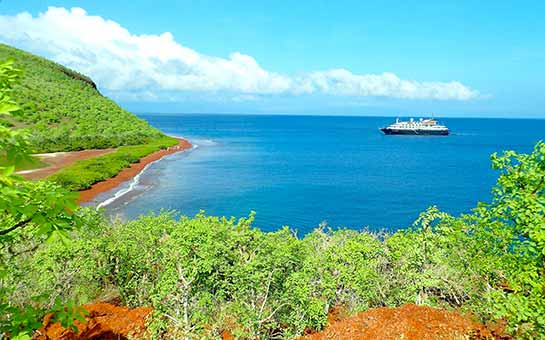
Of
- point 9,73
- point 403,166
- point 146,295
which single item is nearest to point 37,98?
point 403,166

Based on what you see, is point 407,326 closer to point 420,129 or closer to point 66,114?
point 66,114

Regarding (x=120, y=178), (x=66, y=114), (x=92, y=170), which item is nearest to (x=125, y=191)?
(x=120, y=178)

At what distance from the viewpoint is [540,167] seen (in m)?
8.89

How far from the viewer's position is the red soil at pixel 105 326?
11.7 metres

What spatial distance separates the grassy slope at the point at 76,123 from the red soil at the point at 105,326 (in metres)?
35.5

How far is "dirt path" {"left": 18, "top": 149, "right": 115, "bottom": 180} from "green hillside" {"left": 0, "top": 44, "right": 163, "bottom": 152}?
2.93 m

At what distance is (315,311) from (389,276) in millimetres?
4830

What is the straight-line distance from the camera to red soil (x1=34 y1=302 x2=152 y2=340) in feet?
38.5

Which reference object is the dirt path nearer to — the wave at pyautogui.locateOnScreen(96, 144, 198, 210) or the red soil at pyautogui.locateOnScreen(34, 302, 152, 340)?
the wave at pyautogui.locateOnScreen(96, 144, 198, 210)

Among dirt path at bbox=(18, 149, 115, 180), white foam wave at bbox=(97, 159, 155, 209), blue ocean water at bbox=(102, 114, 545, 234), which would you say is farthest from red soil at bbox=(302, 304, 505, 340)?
dirt path at bbox=(18, 149, 115, 180)

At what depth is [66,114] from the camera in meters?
93.7

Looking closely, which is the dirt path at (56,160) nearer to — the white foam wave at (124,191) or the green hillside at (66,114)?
the green hillside at (66,114)

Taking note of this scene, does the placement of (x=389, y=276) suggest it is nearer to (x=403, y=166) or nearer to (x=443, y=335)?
(x=443, y=335)

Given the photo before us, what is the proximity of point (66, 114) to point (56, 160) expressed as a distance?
1507 inches
